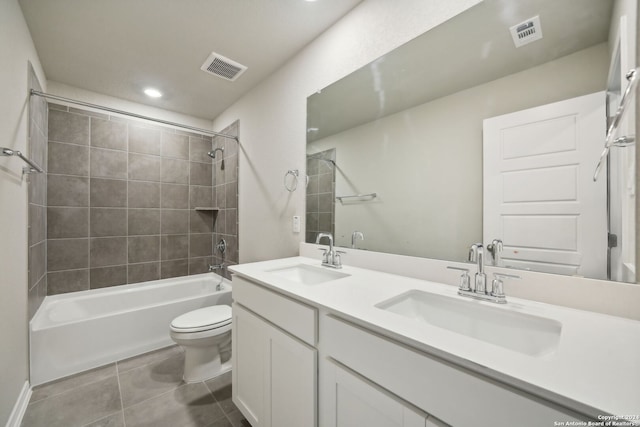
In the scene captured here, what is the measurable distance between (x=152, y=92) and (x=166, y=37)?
0.99m

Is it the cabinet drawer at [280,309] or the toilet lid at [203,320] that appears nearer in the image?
the cabinet drawer at [280,309]

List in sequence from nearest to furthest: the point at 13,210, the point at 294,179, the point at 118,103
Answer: the point at 13,210 → the point at 294,179 → the point at 118,103

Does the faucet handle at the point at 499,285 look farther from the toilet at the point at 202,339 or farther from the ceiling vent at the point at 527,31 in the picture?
the toilet at the point at 202,339

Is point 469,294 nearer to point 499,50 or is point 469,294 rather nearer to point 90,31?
point 499,50

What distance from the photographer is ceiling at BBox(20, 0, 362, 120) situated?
1.53 m

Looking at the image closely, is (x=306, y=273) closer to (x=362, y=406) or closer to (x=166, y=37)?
(x=362, y=406)

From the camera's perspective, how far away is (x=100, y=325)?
2.01 m

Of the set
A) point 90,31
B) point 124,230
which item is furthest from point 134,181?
point 90,31

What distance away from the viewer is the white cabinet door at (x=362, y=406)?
0.66 m

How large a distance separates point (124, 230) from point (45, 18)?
1.84m

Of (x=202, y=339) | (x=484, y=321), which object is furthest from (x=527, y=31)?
(x=202, y=339)

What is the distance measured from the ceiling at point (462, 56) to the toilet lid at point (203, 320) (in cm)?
156

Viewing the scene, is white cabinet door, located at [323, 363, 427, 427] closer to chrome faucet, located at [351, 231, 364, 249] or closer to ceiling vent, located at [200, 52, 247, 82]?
chrome faucet, located at [351, 231, 364, 249]

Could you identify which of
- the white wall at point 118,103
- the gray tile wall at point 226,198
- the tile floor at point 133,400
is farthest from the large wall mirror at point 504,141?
the white wall at point 118,103
